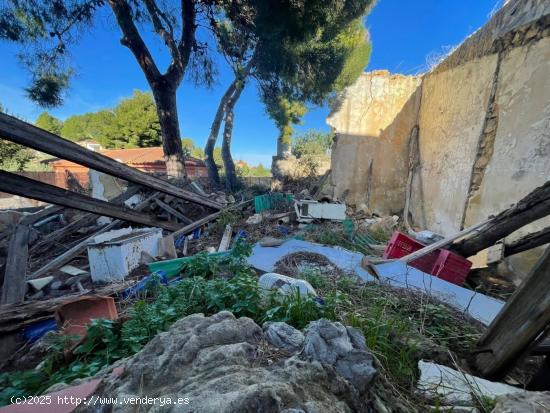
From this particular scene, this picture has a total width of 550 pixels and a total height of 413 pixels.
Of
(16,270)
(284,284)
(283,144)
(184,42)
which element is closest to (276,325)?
(284,284)

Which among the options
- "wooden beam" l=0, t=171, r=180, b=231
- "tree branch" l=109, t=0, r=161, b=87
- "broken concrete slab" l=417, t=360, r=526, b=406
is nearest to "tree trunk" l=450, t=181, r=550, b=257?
"broken concrete slab" l=417, t=360, r=526, b=406

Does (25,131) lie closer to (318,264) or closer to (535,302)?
(318,264)

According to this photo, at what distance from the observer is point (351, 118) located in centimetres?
721

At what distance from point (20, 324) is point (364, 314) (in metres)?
2.54

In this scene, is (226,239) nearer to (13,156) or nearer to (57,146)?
(57,146)

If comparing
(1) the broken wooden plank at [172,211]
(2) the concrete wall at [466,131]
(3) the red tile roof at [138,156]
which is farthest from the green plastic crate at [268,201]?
(3) the red tile roof at [138,156]

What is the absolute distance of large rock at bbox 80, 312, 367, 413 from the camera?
2.44ft

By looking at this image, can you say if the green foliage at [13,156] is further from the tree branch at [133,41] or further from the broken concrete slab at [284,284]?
the broken concrete slab at [284,284]

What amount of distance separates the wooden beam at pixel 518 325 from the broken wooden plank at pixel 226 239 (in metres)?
3.33

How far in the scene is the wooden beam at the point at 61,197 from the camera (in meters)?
2.73

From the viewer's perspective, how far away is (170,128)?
21.3 ft

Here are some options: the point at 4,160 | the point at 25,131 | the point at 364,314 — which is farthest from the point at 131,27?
the point at 4,160

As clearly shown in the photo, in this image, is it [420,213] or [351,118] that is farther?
[351,118]

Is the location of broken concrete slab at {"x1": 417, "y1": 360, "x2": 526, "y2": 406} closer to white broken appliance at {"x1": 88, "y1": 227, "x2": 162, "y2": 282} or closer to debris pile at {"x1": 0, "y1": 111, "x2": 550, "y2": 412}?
debris pile at {"x1": 0, "y1": 111, "x2": 550, "y2": 412}
